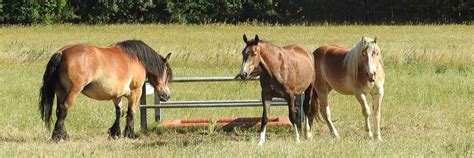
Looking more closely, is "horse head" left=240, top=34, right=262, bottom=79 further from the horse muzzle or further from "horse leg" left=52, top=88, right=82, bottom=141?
"horse leg" left=52, top=88, right=82, bottom=141

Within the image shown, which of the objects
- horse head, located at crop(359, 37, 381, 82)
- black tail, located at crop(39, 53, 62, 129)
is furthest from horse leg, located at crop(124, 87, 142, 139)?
horse head, located at crop(359, 37, 381, 82)

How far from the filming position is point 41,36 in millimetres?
36500

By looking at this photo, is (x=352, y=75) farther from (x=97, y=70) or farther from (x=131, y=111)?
(x=97, y=70)

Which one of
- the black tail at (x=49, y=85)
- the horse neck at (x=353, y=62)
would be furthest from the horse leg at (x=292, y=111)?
the black tail at (x=49, y=85)

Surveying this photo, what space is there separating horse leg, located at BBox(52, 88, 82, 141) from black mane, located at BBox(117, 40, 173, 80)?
112 cm

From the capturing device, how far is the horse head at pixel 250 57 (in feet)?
29.3

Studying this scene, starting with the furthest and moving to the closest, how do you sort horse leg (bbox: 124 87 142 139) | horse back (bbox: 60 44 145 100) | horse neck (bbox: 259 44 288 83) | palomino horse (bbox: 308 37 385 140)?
horse leg (bbox: 124 87 142 139), horse back (bbox: 60 44 145 100), palomino horse (bbox: 308 37 385 140), horse neck (bbox: 259 44 288 83)

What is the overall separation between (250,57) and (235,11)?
4329cm

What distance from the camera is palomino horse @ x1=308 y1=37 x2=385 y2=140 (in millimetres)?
9484

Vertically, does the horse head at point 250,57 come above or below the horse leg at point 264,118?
above

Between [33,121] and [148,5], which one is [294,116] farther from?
[148,5]

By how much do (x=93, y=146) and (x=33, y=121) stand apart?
2.96 m

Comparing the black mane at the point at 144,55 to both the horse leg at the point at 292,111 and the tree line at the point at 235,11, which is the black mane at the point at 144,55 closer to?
the horse leg at the point at 292,111

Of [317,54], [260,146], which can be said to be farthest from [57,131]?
[317,54]
